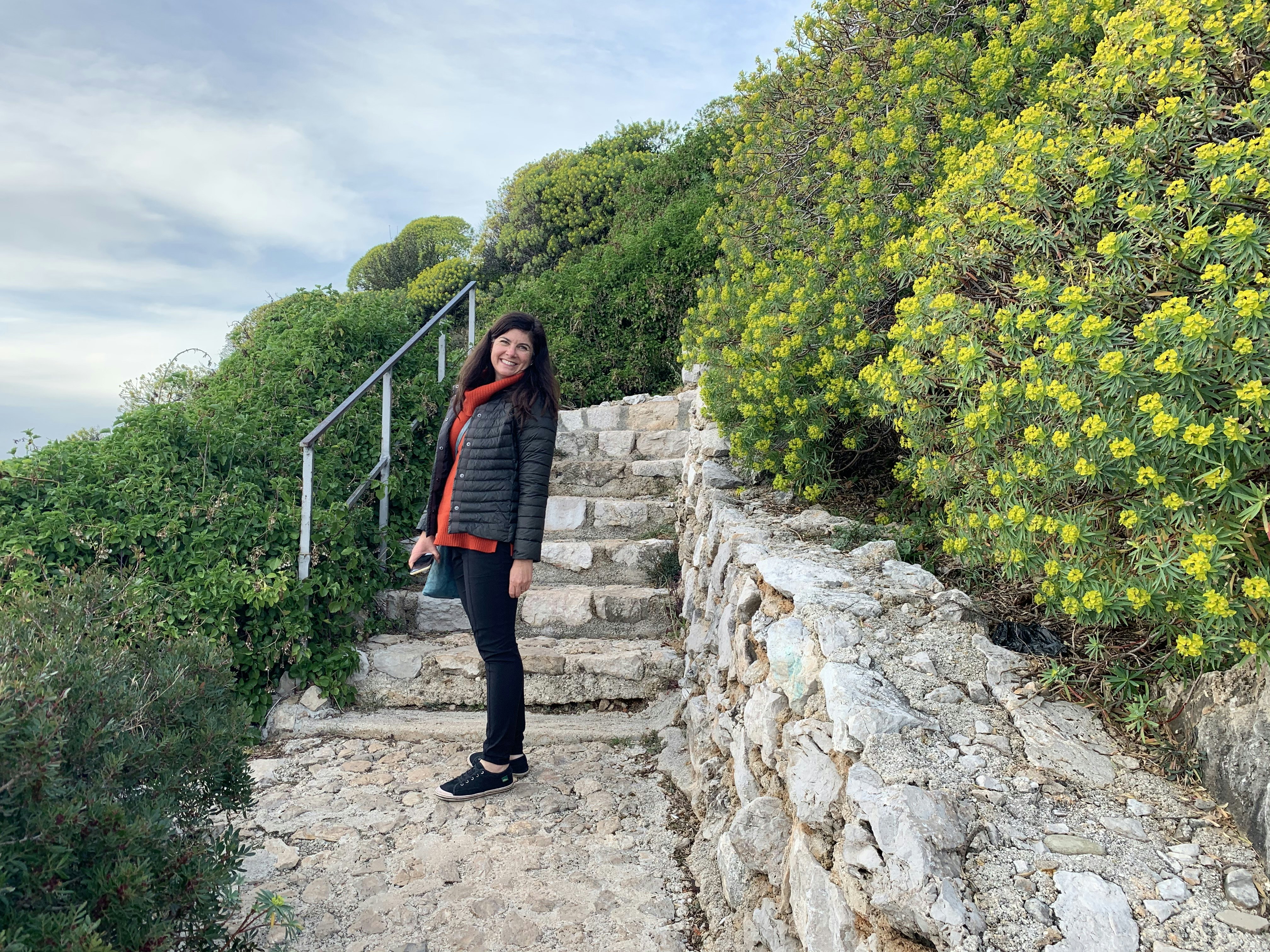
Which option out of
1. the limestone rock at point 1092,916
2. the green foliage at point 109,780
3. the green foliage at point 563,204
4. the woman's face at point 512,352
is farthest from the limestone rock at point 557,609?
the green foliage at point 563,204

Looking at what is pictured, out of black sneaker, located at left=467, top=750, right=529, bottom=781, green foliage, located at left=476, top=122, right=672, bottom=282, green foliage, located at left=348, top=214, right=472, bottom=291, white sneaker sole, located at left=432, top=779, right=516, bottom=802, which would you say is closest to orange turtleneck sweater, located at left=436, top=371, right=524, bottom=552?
black sneaker, located at left=467, top=750, right=529, bottom=781

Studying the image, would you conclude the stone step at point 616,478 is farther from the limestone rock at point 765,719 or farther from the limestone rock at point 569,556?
the limestone rock at point 765,719

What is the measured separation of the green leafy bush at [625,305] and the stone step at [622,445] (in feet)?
4.67

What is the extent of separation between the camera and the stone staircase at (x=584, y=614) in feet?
13.8

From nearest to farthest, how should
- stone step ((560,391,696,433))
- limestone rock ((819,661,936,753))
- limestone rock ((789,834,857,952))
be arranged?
limestone rock ((789,834,857,952)) → limestone rock ((819,661,936,753)) → stone step ((560,391,696,433))

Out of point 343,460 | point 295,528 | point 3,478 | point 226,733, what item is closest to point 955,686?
point 226,733

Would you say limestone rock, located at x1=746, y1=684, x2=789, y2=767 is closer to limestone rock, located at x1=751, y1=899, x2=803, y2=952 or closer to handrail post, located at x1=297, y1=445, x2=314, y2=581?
limestone rock, located at x1=751, y1=899, x2=803, y2=952

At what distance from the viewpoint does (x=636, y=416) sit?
22.2ft

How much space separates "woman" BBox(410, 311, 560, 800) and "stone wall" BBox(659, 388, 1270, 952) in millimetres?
867

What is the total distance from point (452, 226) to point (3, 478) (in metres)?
9.93

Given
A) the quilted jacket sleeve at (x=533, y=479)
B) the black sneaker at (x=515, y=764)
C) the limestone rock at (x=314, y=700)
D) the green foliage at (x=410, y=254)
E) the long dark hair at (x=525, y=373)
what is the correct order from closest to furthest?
the quilted jacket sleeve at (x=533, y=479), the long dark hair at (x=525, y=373), the black sneaker at (x=515, y=764), the limestone rock at (x=314, y=700), the green foliage at (x=410, y=254)

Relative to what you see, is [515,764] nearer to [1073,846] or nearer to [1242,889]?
[1073,846]

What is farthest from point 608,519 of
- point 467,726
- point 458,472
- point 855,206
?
point 855,206

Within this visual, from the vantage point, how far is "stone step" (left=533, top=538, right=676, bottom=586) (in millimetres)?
5027
